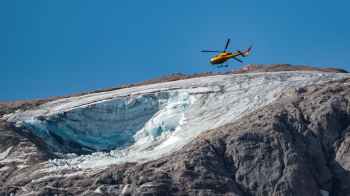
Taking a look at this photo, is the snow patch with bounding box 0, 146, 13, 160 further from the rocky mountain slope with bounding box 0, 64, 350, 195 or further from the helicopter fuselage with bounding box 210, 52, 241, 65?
the helicopter fuselage with bounding box 210, 52, 241, 65

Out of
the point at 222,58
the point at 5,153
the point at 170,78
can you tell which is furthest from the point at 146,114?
the point at 5,153

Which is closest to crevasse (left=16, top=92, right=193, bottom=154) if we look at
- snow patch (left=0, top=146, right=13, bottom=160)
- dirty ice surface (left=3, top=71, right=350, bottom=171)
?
dirty ice surface (left=3, top=71, right=350, bottom=171)

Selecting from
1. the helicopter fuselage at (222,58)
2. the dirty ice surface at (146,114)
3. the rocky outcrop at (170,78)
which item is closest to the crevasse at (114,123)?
the dirty ice surface at (146,114)

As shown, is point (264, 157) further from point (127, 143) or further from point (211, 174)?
point (127, 143)

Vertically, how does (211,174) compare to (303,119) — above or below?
below

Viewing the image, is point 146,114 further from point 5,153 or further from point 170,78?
point 5,153

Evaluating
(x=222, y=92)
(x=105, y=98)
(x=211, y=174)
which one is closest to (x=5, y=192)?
(x=211, y=174)

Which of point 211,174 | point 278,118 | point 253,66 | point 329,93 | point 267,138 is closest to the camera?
point 211,174
